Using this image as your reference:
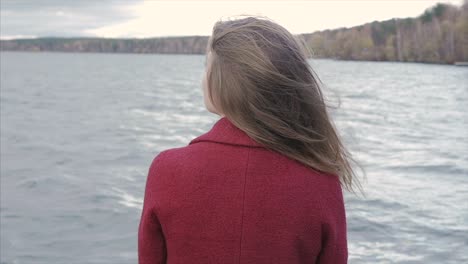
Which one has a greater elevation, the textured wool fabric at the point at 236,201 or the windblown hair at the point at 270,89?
the windblown hair at the point at 270,89

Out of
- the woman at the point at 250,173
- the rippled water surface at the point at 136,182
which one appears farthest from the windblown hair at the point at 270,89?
the rippled water surface at the point at 136,182

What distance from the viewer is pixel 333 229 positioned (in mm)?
1819

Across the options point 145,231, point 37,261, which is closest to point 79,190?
point 37,261

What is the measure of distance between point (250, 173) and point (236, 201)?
0.08 meters

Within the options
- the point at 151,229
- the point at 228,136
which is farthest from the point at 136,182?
the point at 228,136

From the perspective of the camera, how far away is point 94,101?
3322 centimetres

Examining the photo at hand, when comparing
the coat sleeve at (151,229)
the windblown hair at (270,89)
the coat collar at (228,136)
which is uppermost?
the windblown hair at (270,89)

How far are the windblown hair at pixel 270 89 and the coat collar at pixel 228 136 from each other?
15 mm

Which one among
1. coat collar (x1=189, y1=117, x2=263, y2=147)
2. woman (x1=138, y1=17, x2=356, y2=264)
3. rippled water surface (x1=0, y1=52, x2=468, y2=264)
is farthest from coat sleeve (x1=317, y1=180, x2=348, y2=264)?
rippled water surface (x1=0, y1=52, x2=468, y2=264)

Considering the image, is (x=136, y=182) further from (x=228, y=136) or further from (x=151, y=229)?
(x=228, y=136)

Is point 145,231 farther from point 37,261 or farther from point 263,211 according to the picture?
point 37,261

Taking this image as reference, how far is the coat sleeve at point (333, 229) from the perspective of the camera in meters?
1.79

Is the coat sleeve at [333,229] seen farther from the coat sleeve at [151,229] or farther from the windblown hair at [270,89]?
the coat sleeve at [151,229]

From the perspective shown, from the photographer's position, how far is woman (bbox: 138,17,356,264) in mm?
1727
